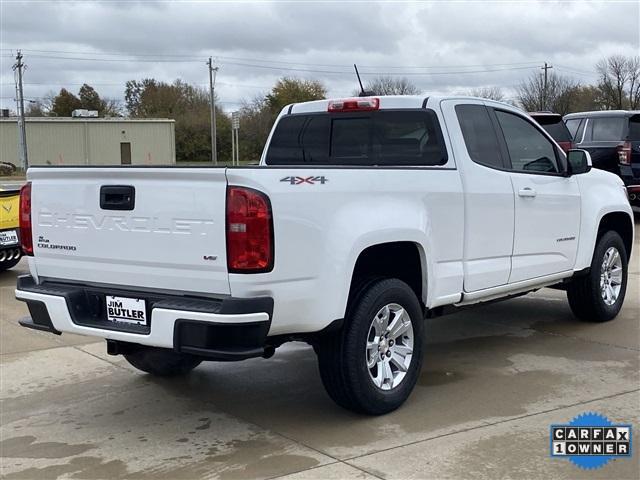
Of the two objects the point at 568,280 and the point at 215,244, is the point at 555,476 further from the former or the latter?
the point at 568,280

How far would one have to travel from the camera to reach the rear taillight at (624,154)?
13680mm

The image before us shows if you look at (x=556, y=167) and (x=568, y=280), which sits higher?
(x=556, y=167)

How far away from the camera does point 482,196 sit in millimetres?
5297

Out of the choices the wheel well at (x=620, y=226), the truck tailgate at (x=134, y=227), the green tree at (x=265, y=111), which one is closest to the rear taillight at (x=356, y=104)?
the truck tailgate at (x=134, y=227)

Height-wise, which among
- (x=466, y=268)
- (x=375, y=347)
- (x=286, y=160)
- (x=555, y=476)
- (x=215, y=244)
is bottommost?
(x=555, y=476)

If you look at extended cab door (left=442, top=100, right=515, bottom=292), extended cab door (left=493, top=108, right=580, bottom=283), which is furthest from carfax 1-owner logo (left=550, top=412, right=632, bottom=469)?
extended cab door (left=493, top=108, right=580, bottom=283)

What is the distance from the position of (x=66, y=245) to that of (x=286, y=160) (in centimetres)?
210

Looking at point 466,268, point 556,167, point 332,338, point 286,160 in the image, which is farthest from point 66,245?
point 556,167

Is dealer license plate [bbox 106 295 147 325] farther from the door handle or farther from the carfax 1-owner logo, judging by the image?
the door handle

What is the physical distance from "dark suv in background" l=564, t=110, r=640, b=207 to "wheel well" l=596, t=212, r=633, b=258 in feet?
21.6

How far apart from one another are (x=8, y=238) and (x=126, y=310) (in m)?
6.15

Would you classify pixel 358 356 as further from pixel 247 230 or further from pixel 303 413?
pixel 247 230

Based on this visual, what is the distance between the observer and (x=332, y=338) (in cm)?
438

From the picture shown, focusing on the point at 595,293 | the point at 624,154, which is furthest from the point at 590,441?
the point at 624,154
